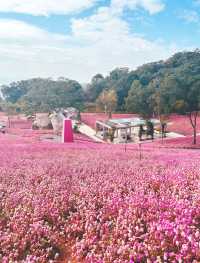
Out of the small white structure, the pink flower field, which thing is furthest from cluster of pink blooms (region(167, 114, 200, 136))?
the pink flower field

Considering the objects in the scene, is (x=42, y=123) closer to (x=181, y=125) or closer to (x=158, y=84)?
(x=158, y=84)

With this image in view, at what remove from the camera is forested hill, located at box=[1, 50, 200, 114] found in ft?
174

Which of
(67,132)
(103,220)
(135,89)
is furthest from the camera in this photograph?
(135,89)

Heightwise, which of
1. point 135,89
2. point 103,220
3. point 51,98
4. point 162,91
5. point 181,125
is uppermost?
point 135,89

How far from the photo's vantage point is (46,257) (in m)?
4.92

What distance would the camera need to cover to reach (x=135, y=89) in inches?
2913

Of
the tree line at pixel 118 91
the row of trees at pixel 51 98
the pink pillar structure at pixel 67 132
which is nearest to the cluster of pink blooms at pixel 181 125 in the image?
the tree line at pixel 118 91

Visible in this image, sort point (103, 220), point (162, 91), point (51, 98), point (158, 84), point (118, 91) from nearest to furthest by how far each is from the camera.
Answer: point (103, 220)
point (162, 91)
point (158, 84)
point (51, 98)
point (118, 91)

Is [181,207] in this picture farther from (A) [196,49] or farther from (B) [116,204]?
(A) [196,49]

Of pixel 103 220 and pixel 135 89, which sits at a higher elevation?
pixel 135 89

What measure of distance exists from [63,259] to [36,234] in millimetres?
709

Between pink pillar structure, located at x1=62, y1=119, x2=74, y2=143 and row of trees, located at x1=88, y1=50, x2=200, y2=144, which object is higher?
row of trees, located at x1=88, y1=50, x2=200, y2=144

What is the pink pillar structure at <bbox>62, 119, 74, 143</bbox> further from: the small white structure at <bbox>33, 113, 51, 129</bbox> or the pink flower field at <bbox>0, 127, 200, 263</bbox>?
the small white structure at <bbox>33, 113, 51, 129</bbox>

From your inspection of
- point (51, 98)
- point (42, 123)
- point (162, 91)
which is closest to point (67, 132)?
point (162, 91)
